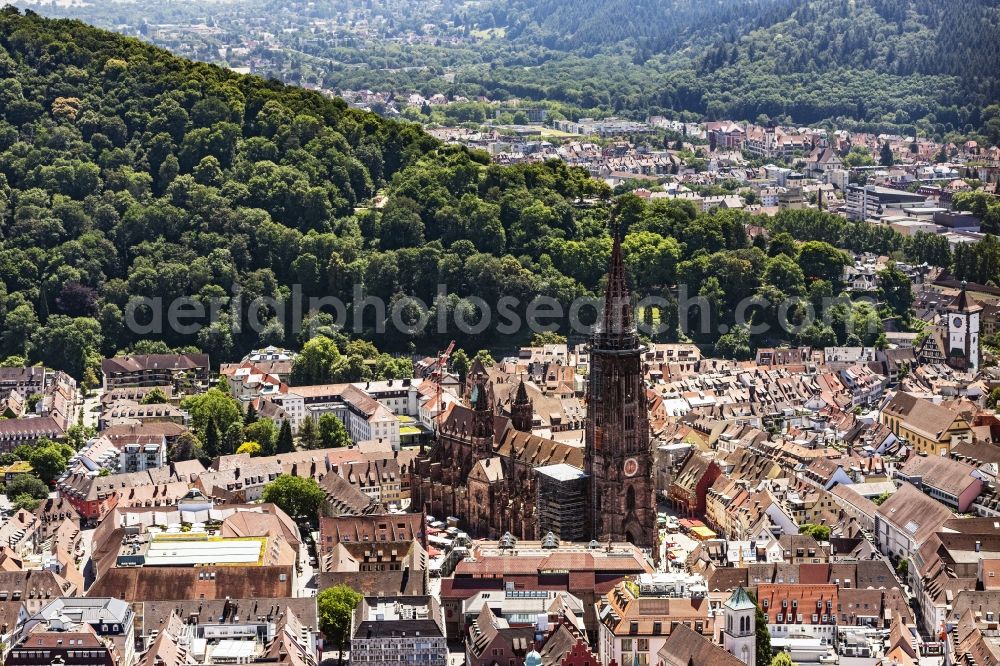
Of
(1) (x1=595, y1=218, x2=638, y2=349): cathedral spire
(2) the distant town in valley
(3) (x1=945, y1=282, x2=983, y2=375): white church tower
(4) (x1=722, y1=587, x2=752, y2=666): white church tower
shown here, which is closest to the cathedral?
(1) (x1=595, y1=218, x2=638, y2=349): cathedral spire

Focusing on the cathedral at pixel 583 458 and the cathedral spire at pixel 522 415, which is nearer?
the cathedral at pixel 583 458

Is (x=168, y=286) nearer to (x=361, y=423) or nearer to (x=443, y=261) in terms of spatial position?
(x=443, y=261)

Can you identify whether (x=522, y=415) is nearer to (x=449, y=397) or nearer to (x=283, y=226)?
(x=449, y=397)

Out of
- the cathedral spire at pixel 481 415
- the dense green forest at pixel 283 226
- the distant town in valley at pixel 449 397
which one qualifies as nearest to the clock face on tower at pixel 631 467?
the distant town in valley at pixel 449 397

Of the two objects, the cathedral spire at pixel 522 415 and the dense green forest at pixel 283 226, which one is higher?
the dense green forest at pixel 283 226

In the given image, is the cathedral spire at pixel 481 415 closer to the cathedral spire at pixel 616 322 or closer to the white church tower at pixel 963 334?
the cathedral spire at pixel 616 322

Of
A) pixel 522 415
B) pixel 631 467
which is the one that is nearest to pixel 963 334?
pixel 522 415
